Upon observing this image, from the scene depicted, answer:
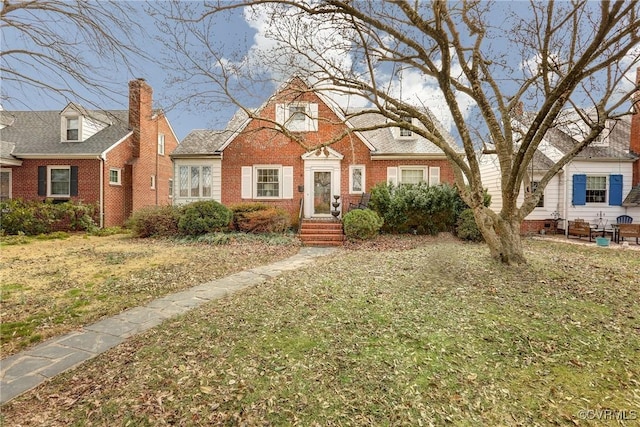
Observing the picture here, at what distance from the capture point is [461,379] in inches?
111

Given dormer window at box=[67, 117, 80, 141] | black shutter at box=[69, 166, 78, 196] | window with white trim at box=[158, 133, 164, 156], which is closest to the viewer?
black shutter at box=[69, 166, 78, 196]

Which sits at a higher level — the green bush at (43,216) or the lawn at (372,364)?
the green bush at (43,216)

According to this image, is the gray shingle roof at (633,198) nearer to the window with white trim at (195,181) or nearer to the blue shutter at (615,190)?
the blue shutter at (615,190)

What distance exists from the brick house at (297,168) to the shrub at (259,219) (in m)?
1.91

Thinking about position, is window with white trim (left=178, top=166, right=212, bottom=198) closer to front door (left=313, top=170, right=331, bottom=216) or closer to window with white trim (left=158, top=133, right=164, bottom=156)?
front door (left=313, top=170, right=331, bottom=216)

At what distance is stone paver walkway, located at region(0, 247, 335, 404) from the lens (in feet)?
9.61

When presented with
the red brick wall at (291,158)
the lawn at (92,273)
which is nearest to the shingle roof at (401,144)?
→ the red brick wall at (291,158)

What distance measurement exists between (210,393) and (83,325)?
8.81 feet

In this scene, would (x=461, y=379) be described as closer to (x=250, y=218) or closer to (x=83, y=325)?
(x=83, y=325)

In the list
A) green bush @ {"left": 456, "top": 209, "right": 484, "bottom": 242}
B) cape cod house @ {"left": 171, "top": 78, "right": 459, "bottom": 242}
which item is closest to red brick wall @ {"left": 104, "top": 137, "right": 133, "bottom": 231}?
cape cod house @ {"left": 171, "top": 78, "right": 459, "bottom": 242}

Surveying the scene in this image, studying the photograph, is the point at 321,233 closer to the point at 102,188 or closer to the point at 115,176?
the point at 102,188

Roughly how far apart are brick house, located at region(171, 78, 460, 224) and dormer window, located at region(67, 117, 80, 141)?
6.24 metres

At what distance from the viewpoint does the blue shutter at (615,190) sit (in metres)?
14.4

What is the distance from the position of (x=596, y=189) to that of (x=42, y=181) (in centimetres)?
2693
